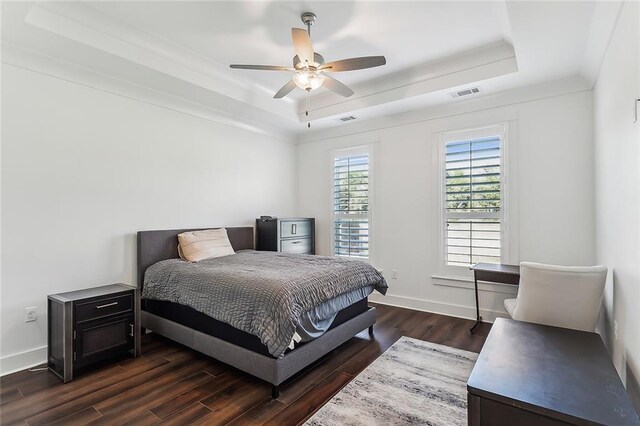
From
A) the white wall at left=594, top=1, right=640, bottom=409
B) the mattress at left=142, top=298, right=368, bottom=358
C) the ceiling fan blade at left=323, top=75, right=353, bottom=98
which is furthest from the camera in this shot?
the ceiling fan blade at left=323, top=75, right=353, bottom=98

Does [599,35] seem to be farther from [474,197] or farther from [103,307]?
[103,307]

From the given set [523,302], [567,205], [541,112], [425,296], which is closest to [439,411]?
[523,302]

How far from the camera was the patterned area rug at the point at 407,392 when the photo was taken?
6.89 ft

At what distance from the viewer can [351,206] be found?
17.2 feet

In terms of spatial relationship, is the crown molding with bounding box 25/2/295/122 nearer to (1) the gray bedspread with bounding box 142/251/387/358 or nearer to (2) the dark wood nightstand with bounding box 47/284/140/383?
(1) the gray bedspread with bounding box 142/251/387/358

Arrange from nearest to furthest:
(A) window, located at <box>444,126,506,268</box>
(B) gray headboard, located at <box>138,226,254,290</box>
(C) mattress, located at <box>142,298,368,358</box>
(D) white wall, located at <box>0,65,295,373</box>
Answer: (C) mattress, located at <box>142,298,368,358</box>
(D) white wall, located at <box>0,65,295,373</box>
(B) gray headboard, located at <box>138,226,254,290</box>
(A) window, located at <box>444,126,506,268</box>

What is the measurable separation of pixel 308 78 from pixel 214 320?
2.34 metres

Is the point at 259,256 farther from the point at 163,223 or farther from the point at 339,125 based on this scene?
the point at 339,125

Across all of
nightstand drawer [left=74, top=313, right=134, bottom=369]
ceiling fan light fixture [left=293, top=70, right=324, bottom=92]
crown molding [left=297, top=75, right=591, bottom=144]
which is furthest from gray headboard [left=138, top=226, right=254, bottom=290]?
crown molding [left=297, top=75, right=591, bottom=144]

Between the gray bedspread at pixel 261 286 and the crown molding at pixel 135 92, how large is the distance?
1.97m

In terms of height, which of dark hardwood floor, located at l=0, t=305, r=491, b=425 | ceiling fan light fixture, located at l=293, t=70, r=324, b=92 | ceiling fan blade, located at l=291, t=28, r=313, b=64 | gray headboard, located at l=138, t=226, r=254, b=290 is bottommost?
dark hardwood floor, located at l=0, t=305, r=491, b=425

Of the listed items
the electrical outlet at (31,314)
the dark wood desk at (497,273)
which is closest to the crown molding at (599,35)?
the dark wood desk at (497,273)

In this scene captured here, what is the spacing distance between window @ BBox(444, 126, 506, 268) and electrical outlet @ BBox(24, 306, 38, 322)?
459cm

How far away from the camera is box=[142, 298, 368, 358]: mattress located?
8.27 feet
